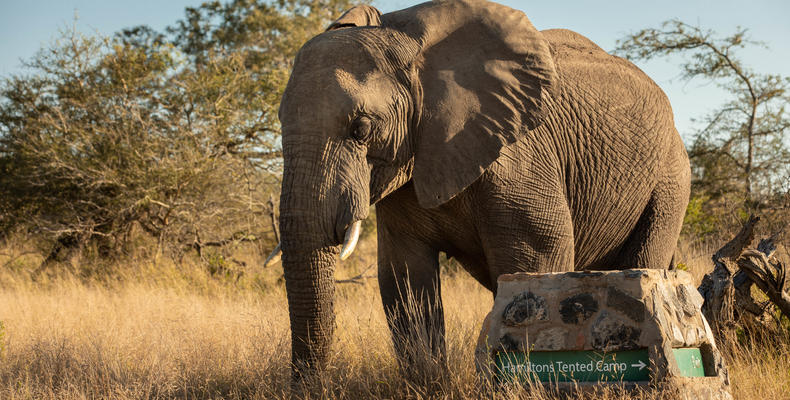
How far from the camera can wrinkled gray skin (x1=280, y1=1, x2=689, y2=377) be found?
3.89 m

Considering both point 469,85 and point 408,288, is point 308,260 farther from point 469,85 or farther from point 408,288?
point 469,85

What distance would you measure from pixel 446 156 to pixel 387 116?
0.40 meters

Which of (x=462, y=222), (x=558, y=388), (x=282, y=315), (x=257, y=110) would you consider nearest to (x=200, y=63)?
(x=257, y=110)

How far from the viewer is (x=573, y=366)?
3430 millimetres

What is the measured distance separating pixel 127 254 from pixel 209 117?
239 cm

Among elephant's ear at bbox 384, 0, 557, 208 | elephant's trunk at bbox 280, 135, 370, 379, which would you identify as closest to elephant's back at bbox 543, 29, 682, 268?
elephant's ear at bbox 384, 0, 557, 208

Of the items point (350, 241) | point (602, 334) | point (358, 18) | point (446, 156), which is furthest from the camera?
point (358, 18)

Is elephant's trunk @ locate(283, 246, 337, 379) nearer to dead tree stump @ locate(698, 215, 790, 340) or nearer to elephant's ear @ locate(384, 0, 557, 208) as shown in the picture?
elephant's ear @ locate(384, 0, 557, 208)

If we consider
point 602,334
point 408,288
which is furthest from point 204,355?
point 602,334

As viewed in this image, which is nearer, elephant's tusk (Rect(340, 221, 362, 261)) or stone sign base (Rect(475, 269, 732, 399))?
stone sign base (Rect(475, 269, 732, 399))

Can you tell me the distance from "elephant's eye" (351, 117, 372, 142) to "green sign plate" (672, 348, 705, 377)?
72.6 inches

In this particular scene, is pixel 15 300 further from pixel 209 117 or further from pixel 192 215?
pixel 209 117

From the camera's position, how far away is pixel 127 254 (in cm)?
1116

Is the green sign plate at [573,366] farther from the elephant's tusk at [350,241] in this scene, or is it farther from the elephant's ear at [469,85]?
the elephant's ear at [469,85]
